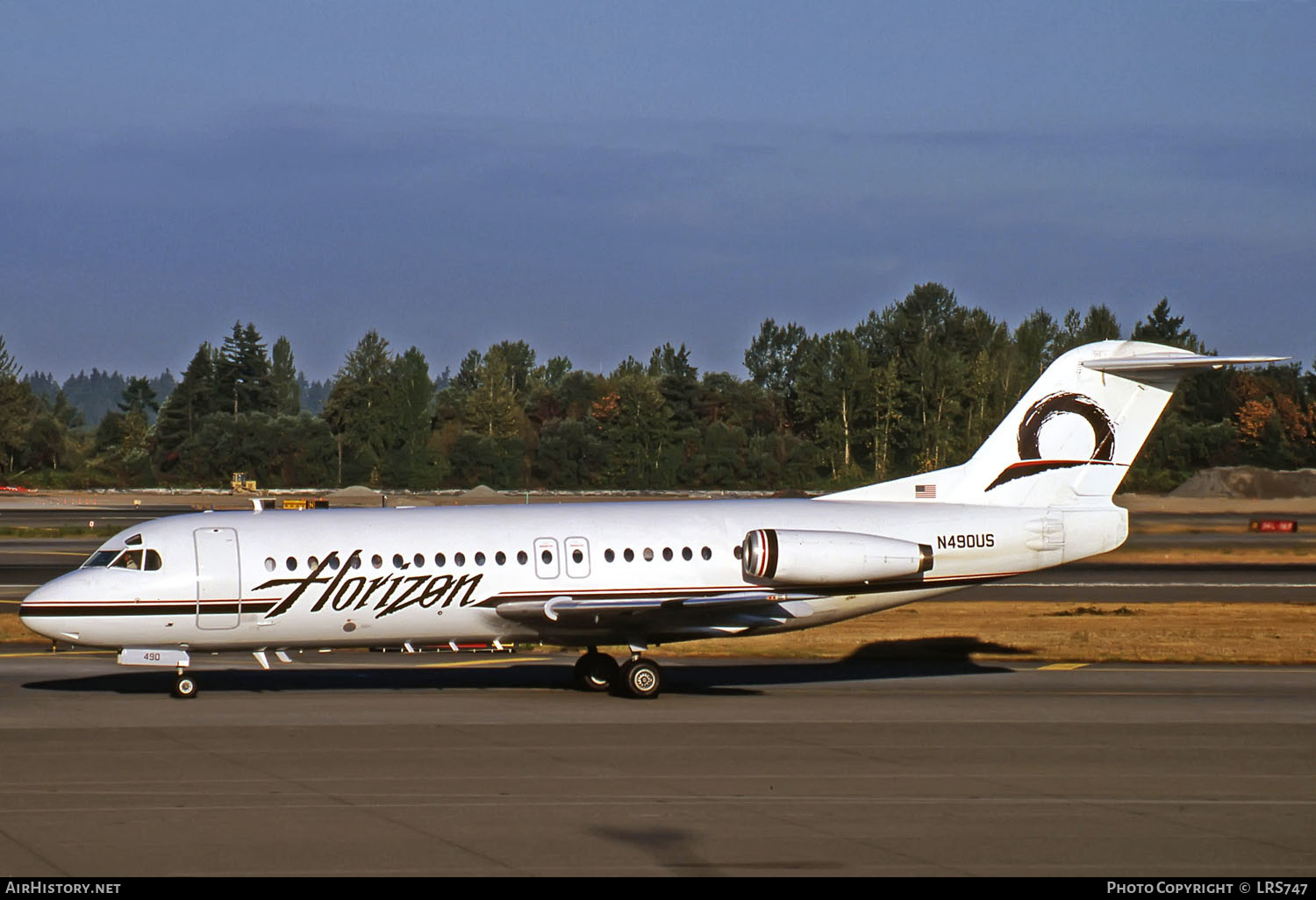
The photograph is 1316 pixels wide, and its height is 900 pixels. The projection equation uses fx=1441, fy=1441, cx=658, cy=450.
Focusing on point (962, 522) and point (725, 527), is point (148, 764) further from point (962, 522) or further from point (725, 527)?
point (962, 522)

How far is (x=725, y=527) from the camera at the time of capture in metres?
25.8

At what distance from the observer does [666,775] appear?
17.9 m

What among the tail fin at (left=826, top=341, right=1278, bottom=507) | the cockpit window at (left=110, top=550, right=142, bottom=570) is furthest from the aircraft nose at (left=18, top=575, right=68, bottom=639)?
the tail fin at (left=826, top=341, right=1278, bottom=507)

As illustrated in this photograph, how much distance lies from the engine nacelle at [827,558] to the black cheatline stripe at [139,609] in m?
8.33

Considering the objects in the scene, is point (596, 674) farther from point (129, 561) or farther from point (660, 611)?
point (129, 561)

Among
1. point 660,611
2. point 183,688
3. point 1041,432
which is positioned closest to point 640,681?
point 660,611

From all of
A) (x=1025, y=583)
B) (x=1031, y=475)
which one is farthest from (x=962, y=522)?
(x=1025, y=583)

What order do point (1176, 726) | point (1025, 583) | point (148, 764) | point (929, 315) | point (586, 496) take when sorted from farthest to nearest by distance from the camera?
point (929, 315) → point (586, 496) → point (1025, 583) → point (1176, 726) → point (148, 764)

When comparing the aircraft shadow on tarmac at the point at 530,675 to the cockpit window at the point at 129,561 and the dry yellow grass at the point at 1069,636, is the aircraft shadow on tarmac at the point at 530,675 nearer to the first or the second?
the dry yellow grass at the point at 1069,636

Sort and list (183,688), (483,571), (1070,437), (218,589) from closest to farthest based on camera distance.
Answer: (218,589)
(183,688)
(483,571)
(1070,437)

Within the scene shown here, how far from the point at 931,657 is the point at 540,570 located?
10337 millimetres

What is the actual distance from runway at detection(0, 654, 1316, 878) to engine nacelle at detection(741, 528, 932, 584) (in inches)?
83.6

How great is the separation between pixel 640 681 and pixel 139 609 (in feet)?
27.6

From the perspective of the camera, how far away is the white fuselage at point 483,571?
78.4 ft
